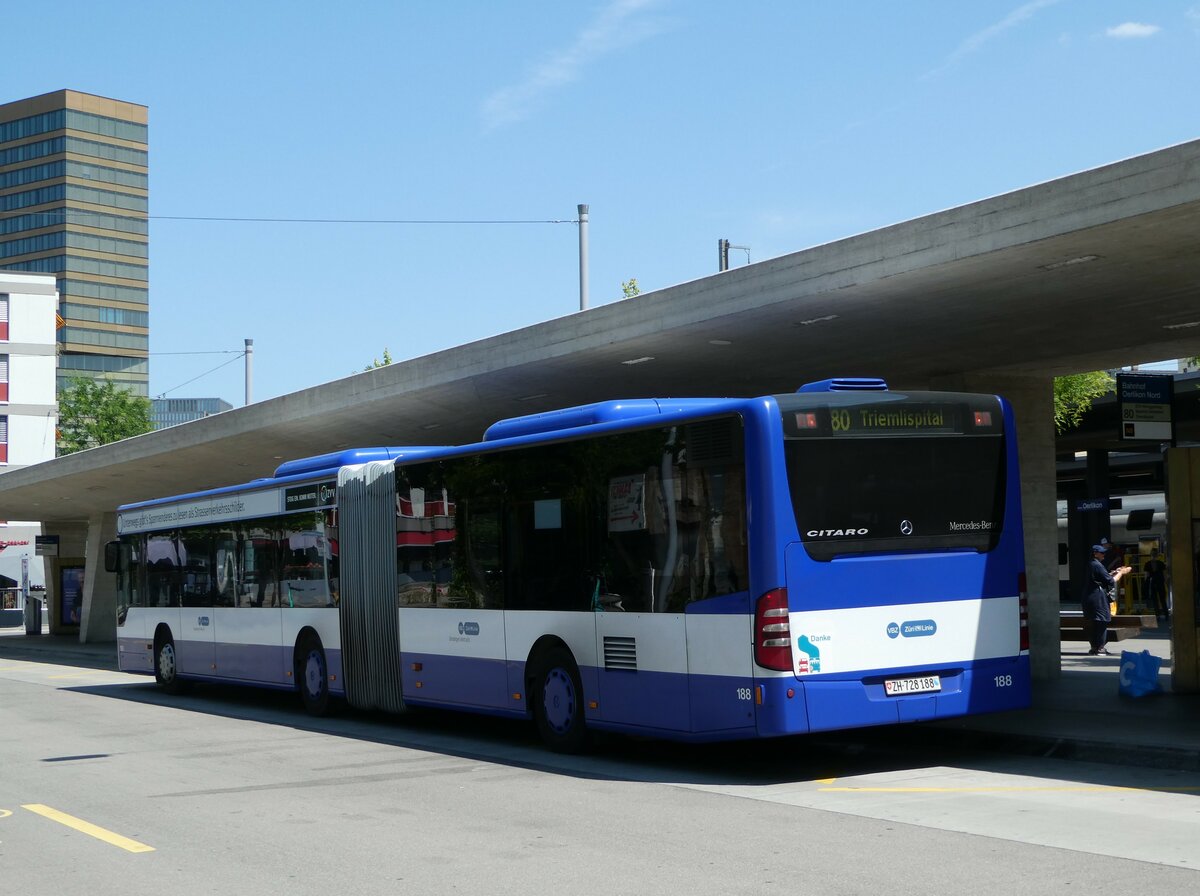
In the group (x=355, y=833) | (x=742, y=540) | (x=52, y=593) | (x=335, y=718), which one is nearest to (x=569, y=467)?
(x=742, y=540)

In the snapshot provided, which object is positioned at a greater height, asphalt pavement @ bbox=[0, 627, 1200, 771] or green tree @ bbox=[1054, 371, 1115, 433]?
green tree @ bbox=[1054, 371, 1115, 433]

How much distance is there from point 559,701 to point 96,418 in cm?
8651

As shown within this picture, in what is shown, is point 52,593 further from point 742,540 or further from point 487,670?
point 742,540

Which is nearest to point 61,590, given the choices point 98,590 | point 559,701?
point 98,590

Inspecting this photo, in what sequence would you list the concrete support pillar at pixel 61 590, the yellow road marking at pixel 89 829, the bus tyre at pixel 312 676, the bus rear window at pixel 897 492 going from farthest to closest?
the concrete support pillar at pixel 61 590
the bus tyre at pixel 312 676
the bus rear window at pixel 897 492
the yellow road marking at pixel 89 829

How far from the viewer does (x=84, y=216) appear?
460 feet

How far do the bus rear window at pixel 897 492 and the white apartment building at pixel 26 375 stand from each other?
278ft

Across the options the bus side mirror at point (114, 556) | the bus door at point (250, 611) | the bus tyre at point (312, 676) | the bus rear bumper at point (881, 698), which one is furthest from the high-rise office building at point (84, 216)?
the bus rear bumper at point (881, 698)

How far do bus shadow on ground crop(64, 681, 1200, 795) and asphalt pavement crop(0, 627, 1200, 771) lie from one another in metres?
0.06

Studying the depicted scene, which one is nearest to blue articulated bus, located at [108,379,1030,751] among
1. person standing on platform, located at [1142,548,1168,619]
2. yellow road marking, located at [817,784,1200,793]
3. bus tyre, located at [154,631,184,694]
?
yellow road marking, located at [817,784,1200,793]

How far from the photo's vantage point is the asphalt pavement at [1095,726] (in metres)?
11.8

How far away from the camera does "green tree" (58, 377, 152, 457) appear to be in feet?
306

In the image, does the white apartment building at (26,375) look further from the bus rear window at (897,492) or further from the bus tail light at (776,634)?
the bus tail light at (776,634)

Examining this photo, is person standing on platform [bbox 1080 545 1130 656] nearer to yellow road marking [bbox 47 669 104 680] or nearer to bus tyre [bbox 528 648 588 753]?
bus tyre [bbox 528 648 588 753]
